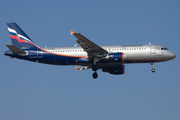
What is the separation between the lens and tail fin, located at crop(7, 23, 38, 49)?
180 ft

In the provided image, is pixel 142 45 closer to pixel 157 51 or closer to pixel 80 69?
pixel 157 51

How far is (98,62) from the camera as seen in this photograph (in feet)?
169

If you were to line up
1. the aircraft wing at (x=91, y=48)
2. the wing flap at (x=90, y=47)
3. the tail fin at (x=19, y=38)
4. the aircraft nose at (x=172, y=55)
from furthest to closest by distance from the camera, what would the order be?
the tail fin at (x=19, y=38), the aircraft nose at (x=172, y=55), the aircraft wing at (x=91, y=48), the wing flap at (x=90, y=47)

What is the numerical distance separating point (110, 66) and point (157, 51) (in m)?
9.50

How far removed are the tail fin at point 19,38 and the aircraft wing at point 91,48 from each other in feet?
33.0

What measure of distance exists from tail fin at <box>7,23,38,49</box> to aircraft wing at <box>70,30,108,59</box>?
10.0 meters

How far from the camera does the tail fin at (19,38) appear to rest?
54969 mm

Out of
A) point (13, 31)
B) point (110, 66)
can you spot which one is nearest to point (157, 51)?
point (110, 66)

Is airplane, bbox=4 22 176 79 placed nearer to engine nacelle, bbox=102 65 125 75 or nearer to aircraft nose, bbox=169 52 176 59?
aircraft nose, bbox=169 52 176 59

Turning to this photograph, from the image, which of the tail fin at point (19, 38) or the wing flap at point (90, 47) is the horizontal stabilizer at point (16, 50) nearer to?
the tail fin at point (19, 38)

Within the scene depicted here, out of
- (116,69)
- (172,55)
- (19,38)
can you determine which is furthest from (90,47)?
(19,38)

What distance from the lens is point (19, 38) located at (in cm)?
5594

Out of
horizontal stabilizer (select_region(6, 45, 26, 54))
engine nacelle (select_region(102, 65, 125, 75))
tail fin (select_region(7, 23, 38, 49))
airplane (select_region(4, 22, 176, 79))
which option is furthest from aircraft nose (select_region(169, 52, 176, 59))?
horizontal stabilizer (select_region(6, 45, 26, 54))

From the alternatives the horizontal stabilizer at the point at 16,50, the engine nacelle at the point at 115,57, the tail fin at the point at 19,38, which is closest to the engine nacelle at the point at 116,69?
the engine nacelle at the point at 115,57
